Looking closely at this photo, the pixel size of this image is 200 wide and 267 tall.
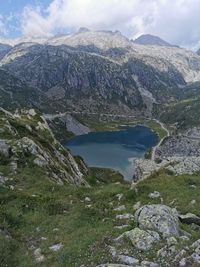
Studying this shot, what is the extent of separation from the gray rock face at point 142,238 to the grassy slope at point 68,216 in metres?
1.57

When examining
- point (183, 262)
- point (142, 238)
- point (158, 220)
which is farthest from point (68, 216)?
point (183, 262)

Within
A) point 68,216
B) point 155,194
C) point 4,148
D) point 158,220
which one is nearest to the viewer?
point 158,220

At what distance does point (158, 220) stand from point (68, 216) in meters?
8.60

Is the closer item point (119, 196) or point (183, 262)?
point (183, 262)

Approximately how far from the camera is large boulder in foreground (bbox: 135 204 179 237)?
25080 millimetres

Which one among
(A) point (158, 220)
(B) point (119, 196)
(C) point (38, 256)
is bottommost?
(C) point (38, 256)

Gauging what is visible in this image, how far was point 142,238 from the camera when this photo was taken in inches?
941

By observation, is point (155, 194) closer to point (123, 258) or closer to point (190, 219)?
point (190, 219)

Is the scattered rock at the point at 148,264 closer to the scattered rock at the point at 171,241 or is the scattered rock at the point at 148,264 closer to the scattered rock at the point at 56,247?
the scattered rock at the point at 171,241

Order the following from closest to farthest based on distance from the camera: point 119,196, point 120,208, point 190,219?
point 190,219
point 120,208
point 119,196

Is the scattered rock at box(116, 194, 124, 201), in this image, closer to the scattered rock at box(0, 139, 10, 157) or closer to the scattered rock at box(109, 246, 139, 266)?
the scattered rock at box(109, 246, 139, 266)

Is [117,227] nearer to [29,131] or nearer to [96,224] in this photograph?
[96,224]

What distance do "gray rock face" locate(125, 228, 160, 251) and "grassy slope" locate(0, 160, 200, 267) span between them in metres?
1.57

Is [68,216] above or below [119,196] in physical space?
below
